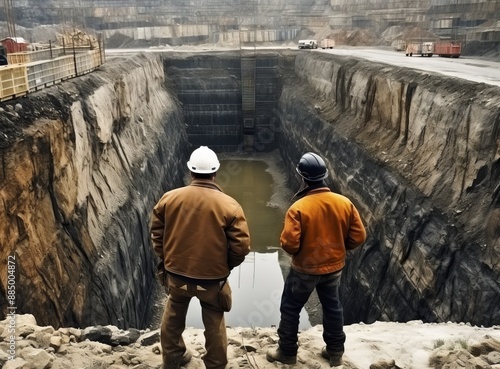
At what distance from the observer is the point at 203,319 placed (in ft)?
14.1

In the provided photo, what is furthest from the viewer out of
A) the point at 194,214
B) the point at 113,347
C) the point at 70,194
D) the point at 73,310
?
the point at 70,194

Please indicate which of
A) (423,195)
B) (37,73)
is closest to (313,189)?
(423,195)

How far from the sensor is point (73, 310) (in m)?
7.36

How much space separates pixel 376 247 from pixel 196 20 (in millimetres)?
47852

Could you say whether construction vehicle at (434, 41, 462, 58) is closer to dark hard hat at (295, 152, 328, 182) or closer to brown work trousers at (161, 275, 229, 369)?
dark hard hat at (295, 152, 328, 182)

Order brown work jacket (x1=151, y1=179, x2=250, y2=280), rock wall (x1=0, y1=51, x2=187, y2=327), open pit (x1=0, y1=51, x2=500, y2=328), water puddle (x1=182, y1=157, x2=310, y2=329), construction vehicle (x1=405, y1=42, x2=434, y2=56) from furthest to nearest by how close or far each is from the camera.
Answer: construction vehicle (x1=405, y1=42, x2=434, y2=56)
water puddle (x1=182, y1=157, x2=310, y2=329)
open pit (x1=0, y1=51, x2=500, y2=328)
rock wall (x1=0, y1=51, x2=187, y2=327)
brown work jacket (x1=151, y1=179, x2=250, y2=280)

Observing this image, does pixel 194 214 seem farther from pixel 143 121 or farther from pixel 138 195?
pixel 143 121

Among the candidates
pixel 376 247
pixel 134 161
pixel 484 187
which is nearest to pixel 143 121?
pixel 134 161

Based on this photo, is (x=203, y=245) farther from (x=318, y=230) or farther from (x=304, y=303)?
(x=304, y=303)

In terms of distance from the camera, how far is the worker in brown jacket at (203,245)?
4.02 m

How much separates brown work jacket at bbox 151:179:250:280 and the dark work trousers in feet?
2.50

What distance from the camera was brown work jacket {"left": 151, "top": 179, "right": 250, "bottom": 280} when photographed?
4.01 meters

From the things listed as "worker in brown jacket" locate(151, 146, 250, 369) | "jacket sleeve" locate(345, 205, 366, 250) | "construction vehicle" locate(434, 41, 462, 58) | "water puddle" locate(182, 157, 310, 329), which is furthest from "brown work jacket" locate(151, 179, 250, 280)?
"construction vehicle" locate(434, 41, 462, 58)

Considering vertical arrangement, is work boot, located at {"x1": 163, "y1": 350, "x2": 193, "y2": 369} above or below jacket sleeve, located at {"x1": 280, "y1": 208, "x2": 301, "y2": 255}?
below
